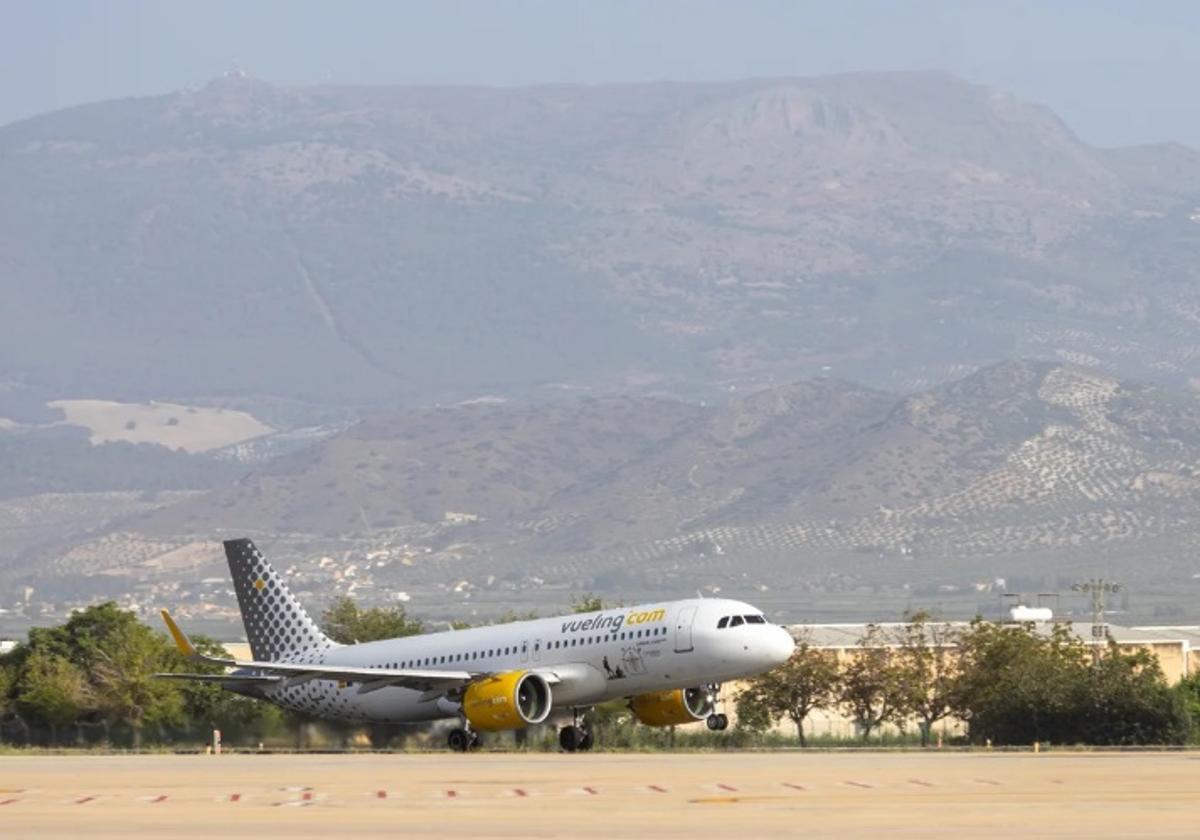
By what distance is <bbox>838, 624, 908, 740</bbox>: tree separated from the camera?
11538 centimetres

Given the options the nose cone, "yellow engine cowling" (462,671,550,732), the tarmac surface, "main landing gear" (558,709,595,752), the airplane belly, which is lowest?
the tarmac surface

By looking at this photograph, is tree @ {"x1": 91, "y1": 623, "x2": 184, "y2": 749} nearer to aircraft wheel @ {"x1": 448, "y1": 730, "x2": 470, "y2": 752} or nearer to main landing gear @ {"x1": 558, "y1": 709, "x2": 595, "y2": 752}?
aircraft wheel @ {"x1": 448, "y1": 730, "x2": 470, "y2": 752}

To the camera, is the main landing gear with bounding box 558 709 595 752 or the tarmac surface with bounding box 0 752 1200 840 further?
the main landing gear with bounding box 558 709 595 752

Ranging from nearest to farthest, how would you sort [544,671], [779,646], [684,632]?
[684,632]
[779,646]
[544,671]

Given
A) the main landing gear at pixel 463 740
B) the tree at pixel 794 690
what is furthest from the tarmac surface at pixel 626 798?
the tree at pixel 794 690

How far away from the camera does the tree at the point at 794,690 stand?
11206cm

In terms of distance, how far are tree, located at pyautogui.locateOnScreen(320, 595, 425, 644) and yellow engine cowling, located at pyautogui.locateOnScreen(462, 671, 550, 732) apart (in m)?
41.6

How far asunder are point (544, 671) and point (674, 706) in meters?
4.25

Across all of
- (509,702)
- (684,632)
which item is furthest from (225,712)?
(684,632)

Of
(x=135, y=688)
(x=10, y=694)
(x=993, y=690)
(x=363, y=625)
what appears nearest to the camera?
(x=993, y=690)

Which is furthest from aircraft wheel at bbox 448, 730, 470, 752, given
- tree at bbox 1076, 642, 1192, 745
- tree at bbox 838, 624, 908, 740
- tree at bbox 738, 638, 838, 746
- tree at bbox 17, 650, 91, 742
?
tree at bbox 838, 624, 908, 740

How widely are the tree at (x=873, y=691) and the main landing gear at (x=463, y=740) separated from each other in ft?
119

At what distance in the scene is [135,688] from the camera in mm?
98438

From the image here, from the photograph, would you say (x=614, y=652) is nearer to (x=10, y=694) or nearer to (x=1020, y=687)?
(x=1020, y=687)
